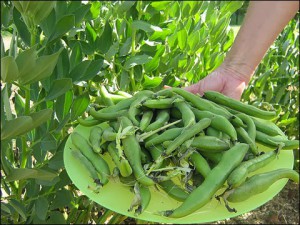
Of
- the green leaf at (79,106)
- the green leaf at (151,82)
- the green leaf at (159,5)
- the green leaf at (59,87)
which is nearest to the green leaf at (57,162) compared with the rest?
the green leaf at (79,106)

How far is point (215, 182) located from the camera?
0.97 m

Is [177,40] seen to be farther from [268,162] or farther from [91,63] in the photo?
[268,162]

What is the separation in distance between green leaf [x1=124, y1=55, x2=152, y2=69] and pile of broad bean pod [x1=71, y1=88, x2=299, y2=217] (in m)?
0.17

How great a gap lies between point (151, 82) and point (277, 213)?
1174 millimetres

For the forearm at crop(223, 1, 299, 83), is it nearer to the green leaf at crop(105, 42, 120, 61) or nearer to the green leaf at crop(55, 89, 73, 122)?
the green leaf at crop(105, 42, 120, 61)

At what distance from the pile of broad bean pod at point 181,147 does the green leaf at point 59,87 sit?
12cm

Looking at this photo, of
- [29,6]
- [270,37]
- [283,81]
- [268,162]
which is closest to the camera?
[29,6]

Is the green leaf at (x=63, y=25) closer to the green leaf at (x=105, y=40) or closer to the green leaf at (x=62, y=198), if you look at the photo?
the green leaf at (x=105, y=40)

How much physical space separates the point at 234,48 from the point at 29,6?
828 mm

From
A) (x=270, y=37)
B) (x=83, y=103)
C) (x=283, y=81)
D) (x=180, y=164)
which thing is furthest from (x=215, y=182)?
(x=283, y=81)

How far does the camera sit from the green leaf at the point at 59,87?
1072 mm

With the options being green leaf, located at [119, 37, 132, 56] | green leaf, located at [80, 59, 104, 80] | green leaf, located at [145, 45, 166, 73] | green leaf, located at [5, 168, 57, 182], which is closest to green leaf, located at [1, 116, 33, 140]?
green leaf, located at [5, 168, 57, 182]

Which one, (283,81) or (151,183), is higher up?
(151,183)

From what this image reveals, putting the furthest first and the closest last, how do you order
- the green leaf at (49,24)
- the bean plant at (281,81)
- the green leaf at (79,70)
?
the bean plant at (281,81) < the green leaf at (79,70) < the green leaf at (49,24)
